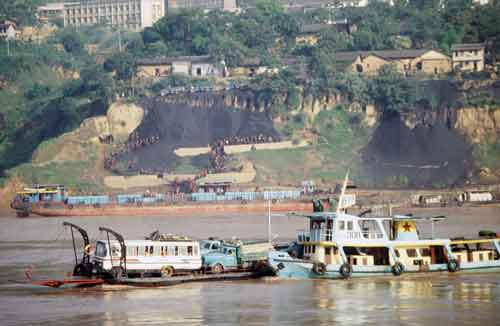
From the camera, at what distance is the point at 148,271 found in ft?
280

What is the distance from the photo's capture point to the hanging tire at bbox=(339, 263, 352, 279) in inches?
3300

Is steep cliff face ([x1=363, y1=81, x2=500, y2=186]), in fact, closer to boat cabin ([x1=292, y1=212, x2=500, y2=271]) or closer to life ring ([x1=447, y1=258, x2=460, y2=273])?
boat cabin ([x1=292, y1=212, x2=500, y2=271])

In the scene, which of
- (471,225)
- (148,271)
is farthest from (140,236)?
(148,271)

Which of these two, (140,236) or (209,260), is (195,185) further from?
(209,260)

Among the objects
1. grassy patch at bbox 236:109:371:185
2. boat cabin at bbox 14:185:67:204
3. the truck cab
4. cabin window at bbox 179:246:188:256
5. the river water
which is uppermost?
A: grassy patch at bbox 236:109:371:185

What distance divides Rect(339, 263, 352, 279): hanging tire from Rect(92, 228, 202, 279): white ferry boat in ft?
27.2

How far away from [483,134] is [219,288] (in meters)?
120

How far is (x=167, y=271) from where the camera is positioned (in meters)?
85.6

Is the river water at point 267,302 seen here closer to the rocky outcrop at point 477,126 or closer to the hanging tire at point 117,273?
the hanging tire at point 117,273

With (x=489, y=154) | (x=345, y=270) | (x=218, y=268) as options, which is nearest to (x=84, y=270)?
(x=218, y=268)

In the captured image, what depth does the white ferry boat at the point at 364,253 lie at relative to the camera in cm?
8450

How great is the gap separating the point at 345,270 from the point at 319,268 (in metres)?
1.43

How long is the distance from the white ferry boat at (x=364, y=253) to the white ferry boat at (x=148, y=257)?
15.5ft

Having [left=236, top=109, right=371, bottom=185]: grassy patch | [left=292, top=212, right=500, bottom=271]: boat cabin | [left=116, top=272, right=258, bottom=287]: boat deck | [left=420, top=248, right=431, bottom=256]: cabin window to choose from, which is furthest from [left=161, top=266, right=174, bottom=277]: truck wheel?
[left=236, top=109, right=371, bottom=185]: grassy patch
